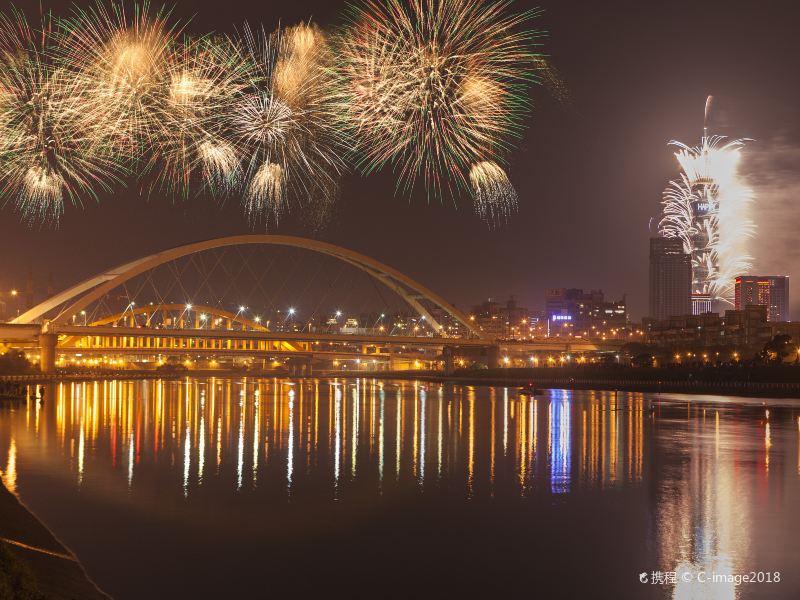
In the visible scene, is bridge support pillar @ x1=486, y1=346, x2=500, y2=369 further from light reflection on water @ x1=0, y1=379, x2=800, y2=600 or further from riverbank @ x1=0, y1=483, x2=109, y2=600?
riverbank @ x1=0, y1=483, x2=109, y2=600

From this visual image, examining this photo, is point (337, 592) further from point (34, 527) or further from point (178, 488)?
point (178, 488)

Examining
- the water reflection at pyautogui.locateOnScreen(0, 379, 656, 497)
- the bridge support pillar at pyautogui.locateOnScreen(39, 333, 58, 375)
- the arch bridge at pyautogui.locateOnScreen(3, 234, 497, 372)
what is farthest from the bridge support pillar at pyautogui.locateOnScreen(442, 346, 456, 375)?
the water reflection at pyautogui.locateOnScreen(0, 379, 656, 497)

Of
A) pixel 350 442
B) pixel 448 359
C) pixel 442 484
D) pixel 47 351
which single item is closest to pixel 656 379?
pixel 448 359

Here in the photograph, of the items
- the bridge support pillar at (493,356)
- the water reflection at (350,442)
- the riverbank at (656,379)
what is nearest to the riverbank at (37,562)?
the water reflection at (350,442)

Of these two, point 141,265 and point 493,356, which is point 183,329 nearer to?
point 141,265

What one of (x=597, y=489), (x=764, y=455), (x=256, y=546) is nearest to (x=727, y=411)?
(x=764, y=455)
